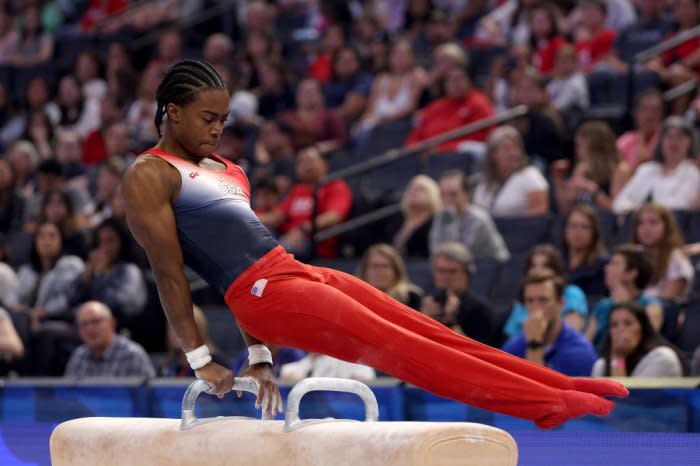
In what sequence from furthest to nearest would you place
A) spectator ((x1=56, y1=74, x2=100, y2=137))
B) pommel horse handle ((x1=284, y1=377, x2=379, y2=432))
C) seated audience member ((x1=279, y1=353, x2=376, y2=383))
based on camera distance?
spectator ((x1=56, y1=74, x2=100, y2=137)), seated audience member ((x1=279, y1=353, x2=376, y2=383)), pommel horse handle ((x1=284, y1=377, x2=379, y2=432))

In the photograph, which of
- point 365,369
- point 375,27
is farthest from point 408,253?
point 375,27

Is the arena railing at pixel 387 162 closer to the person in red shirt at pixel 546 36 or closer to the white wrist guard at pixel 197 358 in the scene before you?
the person in red shirt at pixel 546 36

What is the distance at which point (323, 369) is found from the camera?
262 inches

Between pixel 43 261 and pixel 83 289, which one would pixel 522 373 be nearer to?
pixel 83 289

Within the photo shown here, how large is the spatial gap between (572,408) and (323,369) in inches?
122

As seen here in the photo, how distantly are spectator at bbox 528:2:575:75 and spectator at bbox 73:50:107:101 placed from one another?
448 centimetres

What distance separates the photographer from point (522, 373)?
3.75 meters

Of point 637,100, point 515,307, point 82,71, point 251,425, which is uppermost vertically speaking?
point 82,71

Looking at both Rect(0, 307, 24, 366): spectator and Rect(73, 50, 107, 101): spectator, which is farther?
Rect(73, 50, 107, 101): spectator

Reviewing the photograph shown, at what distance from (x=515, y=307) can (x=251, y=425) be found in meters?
3.43

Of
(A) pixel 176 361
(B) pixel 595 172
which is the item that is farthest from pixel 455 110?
(A) pixel 176 361

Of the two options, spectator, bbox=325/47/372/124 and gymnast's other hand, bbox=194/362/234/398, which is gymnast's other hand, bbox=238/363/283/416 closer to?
gymnast's other hand, bbox=194/362/234/398

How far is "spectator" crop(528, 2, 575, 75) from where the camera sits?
1019cm

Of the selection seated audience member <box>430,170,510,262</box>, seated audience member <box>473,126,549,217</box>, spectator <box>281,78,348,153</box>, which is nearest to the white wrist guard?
seated audience member <box>430,170,510,262</box>
